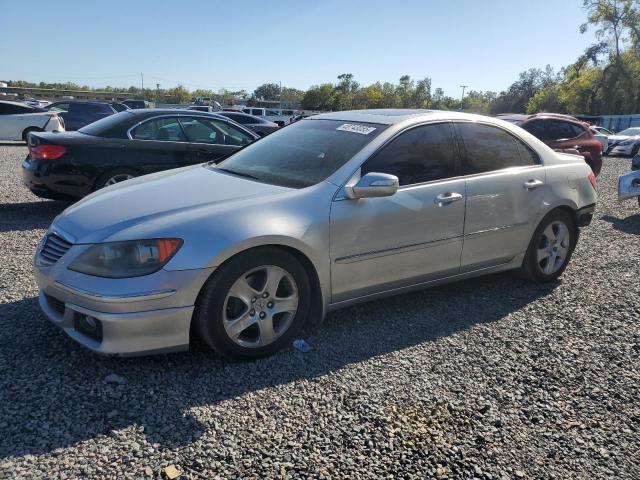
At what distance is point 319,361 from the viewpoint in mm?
3400

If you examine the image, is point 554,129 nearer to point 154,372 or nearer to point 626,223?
point 626,223

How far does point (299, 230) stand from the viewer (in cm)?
332

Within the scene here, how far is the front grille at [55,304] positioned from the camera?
3195 mm

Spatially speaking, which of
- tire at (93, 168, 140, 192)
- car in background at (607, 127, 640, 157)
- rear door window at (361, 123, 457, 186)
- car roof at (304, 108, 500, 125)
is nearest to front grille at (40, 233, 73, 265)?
rear door window at (361, 123, 457, 186)

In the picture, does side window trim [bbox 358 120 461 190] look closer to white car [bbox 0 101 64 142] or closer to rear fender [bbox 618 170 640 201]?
rear fender [bbox 618 170 640 201]

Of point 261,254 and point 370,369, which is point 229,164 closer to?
point 261,254

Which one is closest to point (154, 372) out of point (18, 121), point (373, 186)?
point (373, 186)

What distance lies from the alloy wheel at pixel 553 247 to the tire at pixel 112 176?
494 cm

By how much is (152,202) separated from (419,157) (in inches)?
77.5

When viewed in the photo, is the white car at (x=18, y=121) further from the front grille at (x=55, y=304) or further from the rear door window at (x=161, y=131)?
the front grille at (x=55, y=304)

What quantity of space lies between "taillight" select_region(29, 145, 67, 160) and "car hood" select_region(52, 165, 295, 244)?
301 cm

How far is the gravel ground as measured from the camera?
2.46 m

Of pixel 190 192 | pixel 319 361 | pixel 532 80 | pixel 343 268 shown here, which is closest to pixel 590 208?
pixel 343 268

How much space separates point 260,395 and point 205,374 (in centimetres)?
40
